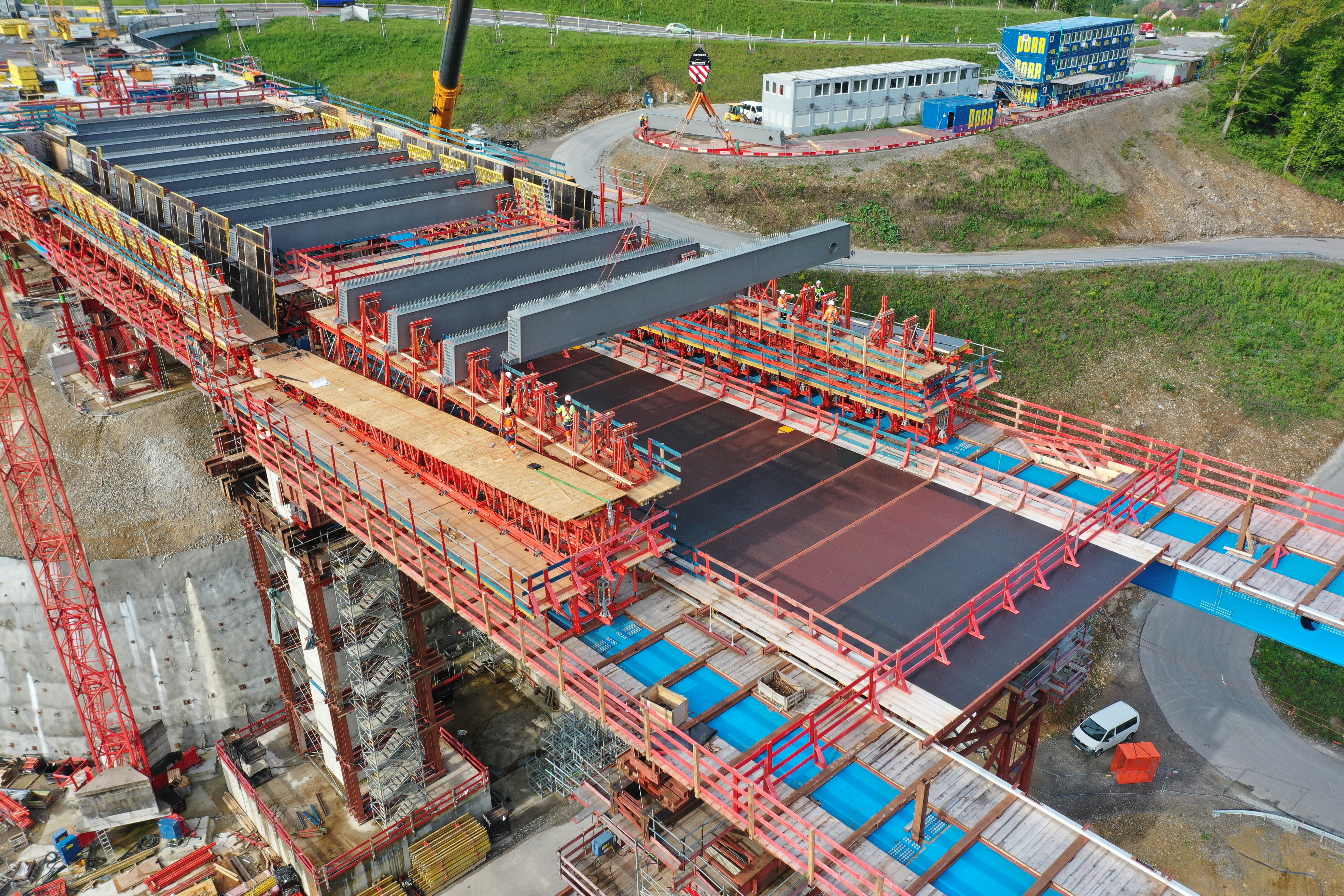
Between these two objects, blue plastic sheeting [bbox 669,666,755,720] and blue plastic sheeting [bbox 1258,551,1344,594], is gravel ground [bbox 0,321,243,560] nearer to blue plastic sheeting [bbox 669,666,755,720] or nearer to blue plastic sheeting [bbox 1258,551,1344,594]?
blue plastic sheeting [bbox 669,666,755,720]

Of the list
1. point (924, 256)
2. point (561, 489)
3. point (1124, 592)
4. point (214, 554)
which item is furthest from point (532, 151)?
point (561, 489)

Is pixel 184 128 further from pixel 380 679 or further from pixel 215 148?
pixel 380 679

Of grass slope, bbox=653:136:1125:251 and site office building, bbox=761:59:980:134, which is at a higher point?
site office building, bbox=761:59:980:134

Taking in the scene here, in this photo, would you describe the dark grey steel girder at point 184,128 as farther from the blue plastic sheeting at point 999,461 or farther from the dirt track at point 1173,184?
the dirt track at point 1173,184

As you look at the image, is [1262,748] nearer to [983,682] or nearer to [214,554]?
[983,682]

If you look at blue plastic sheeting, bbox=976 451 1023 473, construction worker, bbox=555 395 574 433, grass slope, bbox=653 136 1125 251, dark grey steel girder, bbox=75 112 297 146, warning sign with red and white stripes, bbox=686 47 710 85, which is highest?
warning sign with red and white stripes, bbox=686 47 710 85

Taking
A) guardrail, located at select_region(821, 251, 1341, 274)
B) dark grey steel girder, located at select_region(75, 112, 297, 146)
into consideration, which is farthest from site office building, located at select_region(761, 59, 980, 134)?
dark grey steel girder, located at select_region(75, 112, 297, 146)
